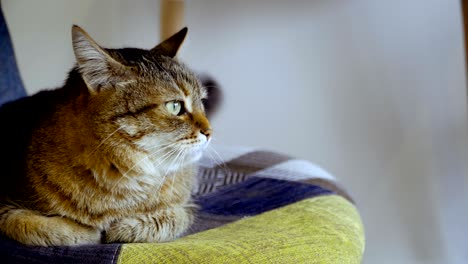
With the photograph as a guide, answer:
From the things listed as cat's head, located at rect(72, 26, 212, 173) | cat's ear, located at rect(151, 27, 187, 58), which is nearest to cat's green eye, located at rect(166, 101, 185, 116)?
cat's head, located at rect(72, 26, 212, 173)

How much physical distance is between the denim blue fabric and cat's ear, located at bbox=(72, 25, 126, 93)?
0.55 metres

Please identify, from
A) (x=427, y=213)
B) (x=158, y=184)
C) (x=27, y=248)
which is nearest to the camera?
(x=27, y=248)

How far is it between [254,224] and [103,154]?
1.02 ft

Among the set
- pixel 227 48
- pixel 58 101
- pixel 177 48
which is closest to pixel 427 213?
pixel 227 48

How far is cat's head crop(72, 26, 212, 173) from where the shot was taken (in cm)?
80

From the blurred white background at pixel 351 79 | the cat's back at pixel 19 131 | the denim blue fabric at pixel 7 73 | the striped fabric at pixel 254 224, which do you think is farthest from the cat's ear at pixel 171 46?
the blurred white background at pixel 351 79

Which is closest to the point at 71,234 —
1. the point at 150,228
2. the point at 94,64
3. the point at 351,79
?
the point at 150,228

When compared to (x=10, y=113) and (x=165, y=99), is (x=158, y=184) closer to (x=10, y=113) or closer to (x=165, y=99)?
(x=165, y=99)

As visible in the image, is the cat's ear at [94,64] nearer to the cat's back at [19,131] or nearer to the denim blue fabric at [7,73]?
the cat's back at [19,131]

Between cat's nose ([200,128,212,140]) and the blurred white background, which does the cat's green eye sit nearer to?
cat's nose ([200,128,212,140])

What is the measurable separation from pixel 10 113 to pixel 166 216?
1.22ft

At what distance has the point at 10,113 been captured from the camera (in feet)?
3.29

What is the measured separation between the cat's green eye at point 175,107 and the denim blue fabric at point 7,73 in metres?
0.59

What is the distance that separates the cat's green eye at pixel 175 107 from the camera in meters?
0.85
